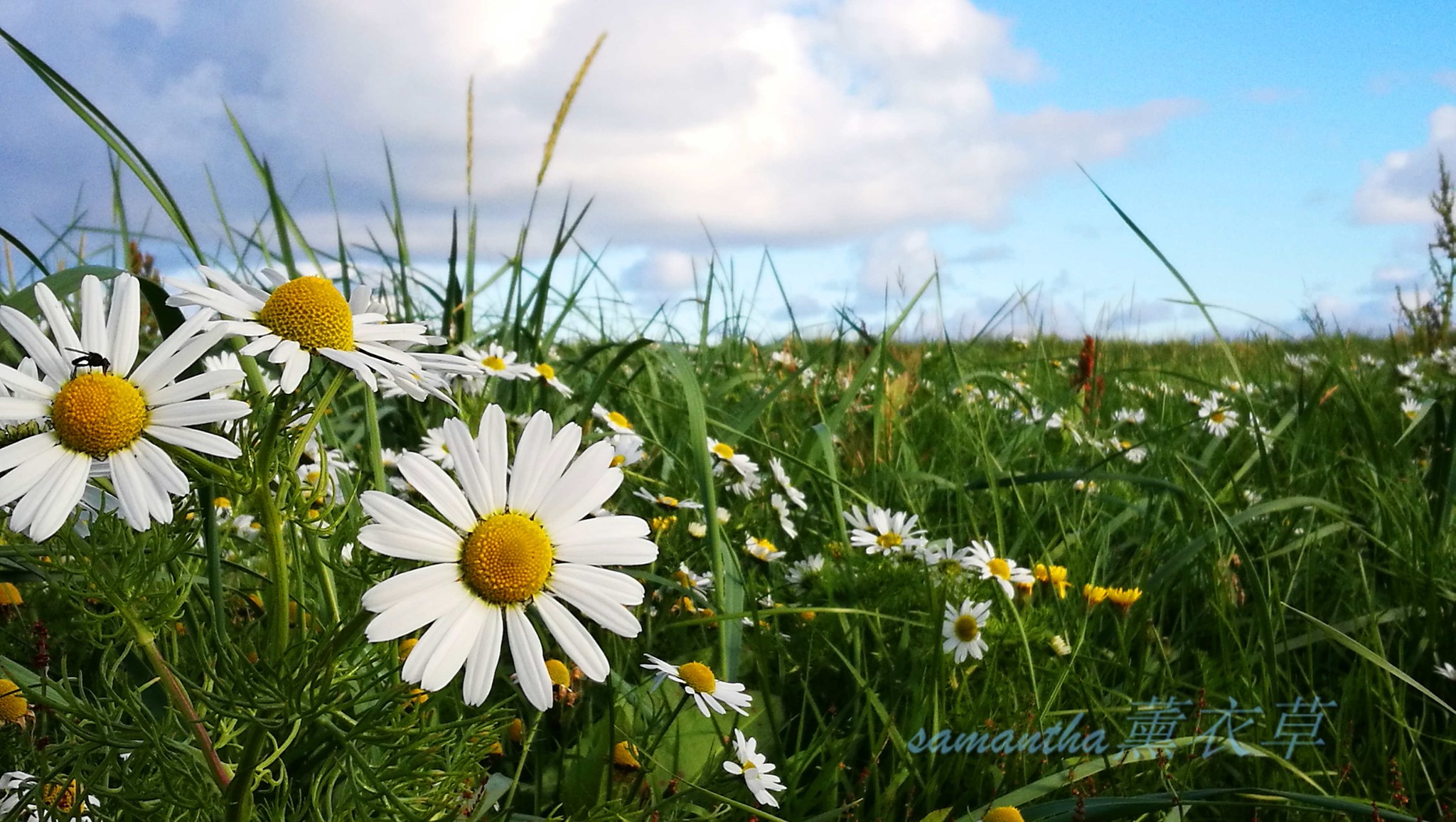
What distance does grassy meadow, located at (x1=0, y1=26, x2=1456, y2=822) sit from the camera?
3.34 ft

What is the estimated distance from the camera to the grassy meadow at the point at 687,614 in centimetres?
102

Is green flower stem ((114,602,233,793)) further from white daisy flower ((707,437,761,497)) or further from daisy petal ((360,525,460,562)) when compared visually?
white daisy flower ((707,437,761,497))

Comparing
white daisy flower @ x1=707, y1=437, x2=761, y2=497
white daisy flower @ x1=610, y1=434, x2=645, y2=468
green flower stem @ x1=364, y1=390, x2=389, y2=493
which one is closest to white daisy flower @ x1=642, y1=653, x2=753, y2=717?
green flower stem @ x1=364, y1=390, x2=389, y2=493

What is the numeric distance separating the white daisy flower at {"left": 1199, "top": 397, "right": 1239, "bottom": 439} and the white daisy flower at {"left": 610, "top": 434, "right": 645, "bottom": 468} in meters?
2.68

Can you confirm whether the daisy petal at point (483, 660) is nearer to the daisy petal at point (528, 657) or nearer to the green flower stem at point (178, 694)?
the daisy petal at point (528, 657)

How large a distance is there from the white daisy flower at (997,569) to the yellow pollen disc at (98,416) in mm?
1624

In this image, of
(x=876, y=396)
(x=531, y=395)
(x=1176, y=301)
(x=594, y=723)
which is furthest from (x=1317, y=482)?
(x=594, y=723)

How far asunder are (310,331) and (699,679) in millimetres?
720

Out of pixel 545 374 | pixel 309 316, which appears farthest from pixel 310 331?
pixel 545 374

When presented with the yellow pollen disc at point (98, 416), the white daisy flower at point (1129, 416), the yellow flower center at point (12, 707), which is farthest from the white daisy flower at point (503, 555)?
the white daisy flower at point (1129, 416)

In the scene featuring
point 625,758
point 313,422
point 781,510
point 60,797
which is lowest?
point 625,758

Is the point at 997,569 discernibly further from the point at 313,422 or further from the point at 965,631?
the point at 313,422

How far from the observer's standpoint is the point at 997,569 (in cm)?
223

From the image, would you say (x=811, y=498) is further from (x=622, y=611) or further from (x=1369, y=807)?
(x=622, y=611)
